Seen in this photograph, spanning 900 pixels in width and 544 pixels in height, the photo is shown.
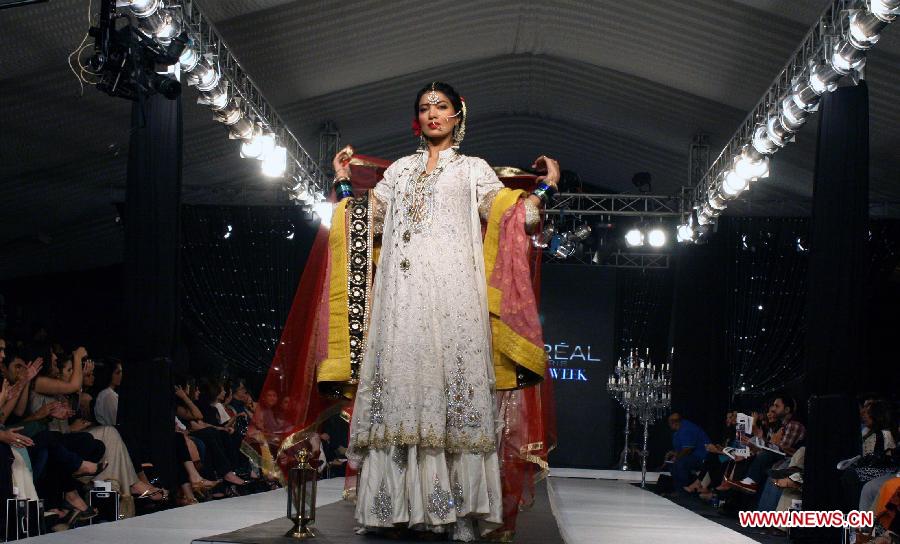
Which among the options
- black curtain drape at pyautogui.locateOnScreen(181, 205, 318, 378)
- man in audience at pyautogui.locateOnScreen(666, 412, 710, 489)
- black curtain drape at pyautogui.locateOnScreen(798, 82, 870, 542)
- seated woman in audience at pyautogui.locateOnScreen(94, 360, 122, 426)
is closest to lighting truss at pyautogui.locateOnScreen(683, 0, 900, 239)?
black curtain drape at pyautogui.locateOnScreen(798, 82, 870, 542)

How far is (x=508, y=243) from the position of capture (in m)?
3.53

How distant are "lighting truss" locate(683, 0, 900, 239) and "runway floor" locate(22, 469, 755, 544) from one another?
2832 millimetres

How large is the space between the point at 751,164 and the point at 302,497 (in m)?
7.14

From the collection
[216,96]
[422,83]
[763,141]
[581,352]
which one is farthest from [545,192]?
[581,352]

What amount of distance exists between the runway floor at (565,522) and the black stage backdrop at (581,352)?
6126mm

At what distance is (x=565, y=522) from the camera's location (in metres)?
5.76

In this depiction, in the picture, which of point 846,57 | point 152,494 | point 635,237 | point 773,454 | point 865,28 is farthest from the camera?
point 635,237

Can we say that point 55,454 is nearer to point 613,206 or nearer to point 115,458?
point 115,458

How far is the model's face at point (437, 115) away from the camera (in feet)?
11.7

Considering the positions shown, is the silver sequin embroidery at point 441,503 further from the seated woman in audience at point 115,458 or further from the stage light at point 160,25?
the stage light at point 160,25

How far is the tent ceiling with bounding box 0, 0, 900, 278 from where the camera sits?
27.6ft

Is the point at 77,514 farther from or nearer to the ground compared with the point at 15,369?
nearer to the ground

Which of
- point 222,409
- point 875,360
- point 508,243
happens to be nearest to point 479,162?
point 508,243

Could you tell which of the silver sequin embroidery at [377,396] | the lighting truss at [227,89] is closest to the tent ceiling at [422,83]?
the lighting truss at [227,89]
